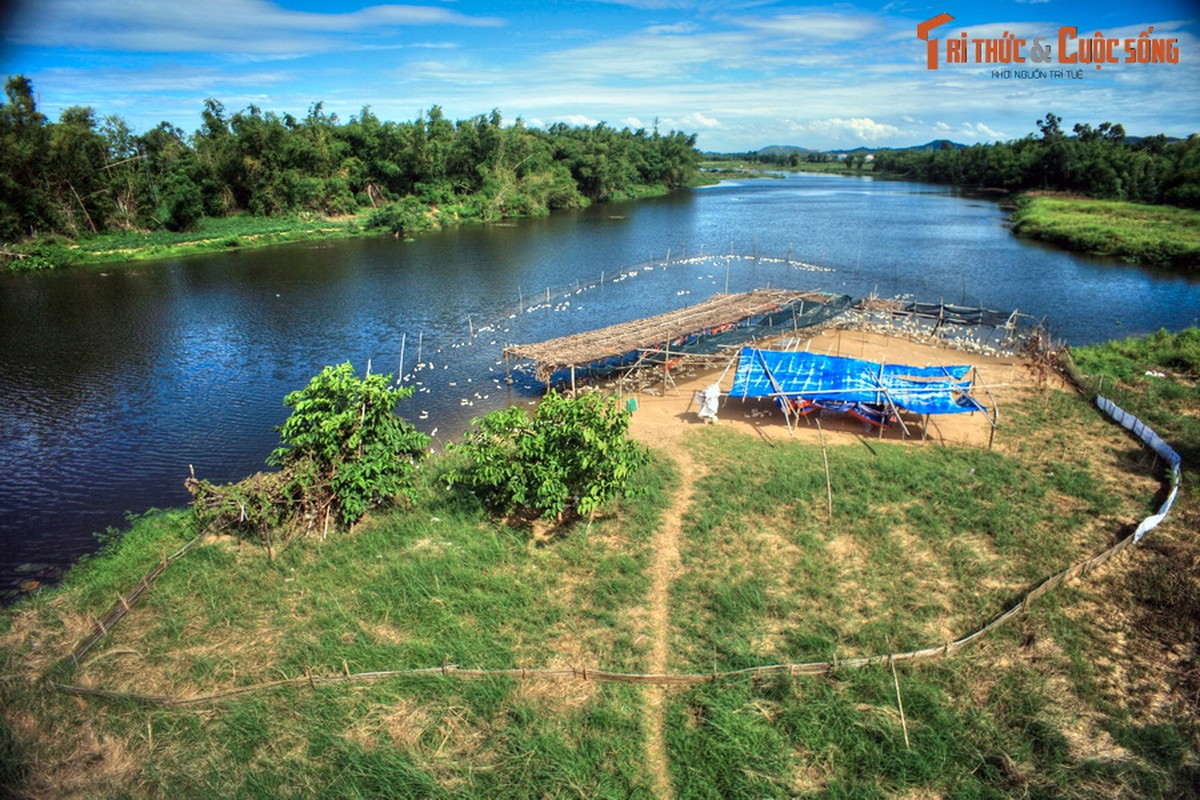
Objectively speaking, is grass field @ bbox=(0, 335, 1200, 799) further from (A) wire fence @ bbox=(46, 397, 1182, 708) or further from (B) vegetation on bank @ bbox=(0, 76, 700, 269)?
(B) vegetation on bank @ bbox=(0, 76, 700, 269)

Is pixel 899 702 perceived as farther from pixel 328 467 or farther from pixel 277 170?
pixel 277 170

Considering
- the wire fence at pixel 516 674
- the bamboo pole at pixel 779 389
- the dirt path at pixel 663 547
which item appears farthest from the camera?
the bamboo pole at pixel 779 389

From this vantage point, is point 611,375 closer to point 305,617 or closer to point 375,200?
point 305,617

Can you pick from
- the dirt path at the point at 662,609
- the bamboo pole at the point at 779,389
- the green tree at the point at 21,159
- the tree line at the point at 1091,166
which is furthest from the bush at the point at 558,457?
the tree line at the point at 1091,166

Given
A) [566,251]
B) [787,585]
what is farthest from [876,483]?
[566,251]

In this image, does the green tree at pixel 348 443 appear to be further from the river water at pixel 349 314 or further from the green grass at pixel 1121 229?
the green grass at pixel 1121 229

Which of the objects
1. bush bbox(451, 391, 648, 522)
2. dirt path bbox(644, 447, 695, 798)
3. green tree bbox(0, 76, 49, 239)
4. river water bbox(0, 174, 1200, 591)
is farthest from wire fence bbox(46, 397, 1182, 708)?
green tree bbox(0, 76, 49, 239)

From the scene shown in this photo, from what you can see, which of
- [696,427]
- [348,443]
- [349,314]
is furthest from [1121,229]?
[348,443]
